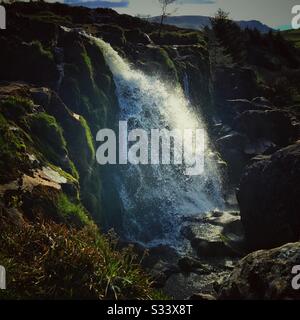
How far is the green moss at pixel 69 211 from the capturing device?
47.7ft

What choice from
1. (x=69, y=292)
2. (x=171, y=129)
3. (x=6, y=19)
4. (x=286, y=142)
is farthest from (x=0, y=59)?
(x=286, y=142)

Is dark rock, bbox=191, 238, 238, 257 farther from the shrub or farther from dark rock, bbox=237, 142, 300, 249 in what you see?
the shrub

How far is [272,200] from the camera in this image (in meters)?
23.0

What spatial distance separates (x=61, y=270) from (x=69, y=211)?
16.0ft

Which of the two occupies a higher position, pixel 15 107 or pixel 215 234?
pixel 15 107

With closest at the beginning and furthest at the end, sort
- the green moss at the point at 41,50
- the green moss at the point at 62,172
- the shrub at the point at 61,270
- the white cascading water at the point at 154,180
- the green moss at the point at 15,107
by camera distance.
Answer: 1. the shrub at the point at 61,270
2. the green moss at the point at 62,172
3. the green moss at the point at 15,107
4. the green moss at the point at 41,50
5. the white cascading water at the point at 154,180

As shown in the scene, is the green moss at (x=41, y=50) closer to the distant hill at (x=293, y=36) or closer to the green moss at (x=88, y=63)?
the green moss at (x=88, y=63)

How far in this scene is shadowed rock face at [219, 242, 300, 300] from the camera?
10427 millimetres

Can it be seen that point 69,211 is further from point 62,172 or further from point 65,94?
point 65,94

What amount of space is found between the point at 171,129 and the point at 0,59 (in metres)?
14.1

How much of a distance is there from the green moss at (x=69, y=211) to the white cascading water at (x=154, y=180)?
33.1ft

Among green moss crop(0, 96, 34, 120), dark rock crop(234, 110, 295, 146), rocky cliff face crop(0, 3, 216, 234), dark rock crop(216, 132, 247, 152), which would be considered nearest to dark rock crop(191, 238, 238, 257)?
rocky cliff face crop(0, 3, 216, 234)

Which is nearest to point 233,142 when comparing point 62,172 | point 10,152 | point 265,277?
point 62,172

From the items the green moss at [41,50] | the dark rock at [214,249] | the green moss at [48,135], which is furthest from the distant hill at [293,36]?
the green moss at [48,135]
